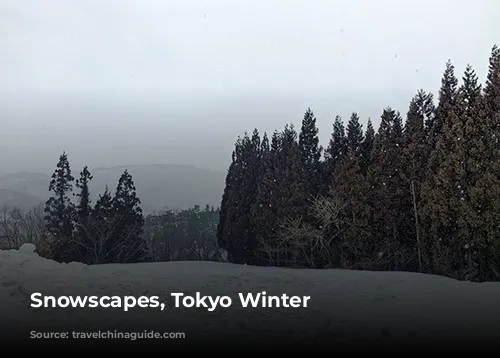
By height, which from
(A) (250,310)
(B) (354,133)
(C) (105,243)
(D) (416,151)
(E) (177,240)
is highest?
(B) (354,133)

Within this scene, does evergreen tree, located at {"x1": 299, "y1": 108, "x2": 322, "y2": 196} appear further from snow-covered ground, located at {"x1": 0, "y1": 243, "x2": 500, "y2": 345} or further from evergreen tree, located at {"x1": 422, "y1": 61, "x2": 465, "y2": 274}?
snow-covered ground, located at {"x1": 0, "y1": 243, "x2": 500, "y2": 345}

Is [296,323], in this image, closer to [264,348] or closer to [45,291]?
[264,348]

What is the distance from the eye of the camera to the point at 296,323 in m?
7.09

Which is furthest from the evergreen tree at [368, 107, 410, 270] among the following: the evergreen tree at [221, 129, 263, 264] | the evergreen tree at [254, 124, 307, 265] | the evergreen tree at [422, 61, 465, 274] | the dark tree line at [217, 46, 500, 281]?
the evergreen tree at [221, 129, 263, 264]

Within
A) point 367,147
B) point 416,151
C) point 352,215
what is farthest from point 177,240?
point 416,151

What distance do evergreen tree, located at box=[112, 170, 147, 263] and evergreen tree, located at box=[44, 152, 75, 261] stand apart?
3.54 m

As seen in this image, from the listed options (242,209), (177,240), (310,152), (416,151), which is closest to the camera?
(416,151)

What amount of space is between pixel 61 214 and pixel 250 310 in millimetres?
29806

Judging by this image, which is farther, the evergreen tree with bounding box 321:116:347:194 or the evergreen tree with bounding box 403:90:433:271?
the evergreen tree with bounding box 321:116:347:194

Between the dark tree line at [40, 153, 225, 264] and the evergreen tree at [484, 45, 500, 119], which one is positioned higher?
the evergreen tree at [484, 45, 500, 119]

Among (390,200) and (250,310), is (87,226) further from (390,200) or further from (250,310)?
(250,310)

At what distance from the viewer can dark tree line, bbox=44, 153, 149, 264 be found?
32.0m

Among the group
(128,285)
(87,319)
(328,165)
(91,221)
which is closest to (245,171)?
(328,165)

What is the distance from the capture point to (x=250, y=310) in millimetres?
7641
